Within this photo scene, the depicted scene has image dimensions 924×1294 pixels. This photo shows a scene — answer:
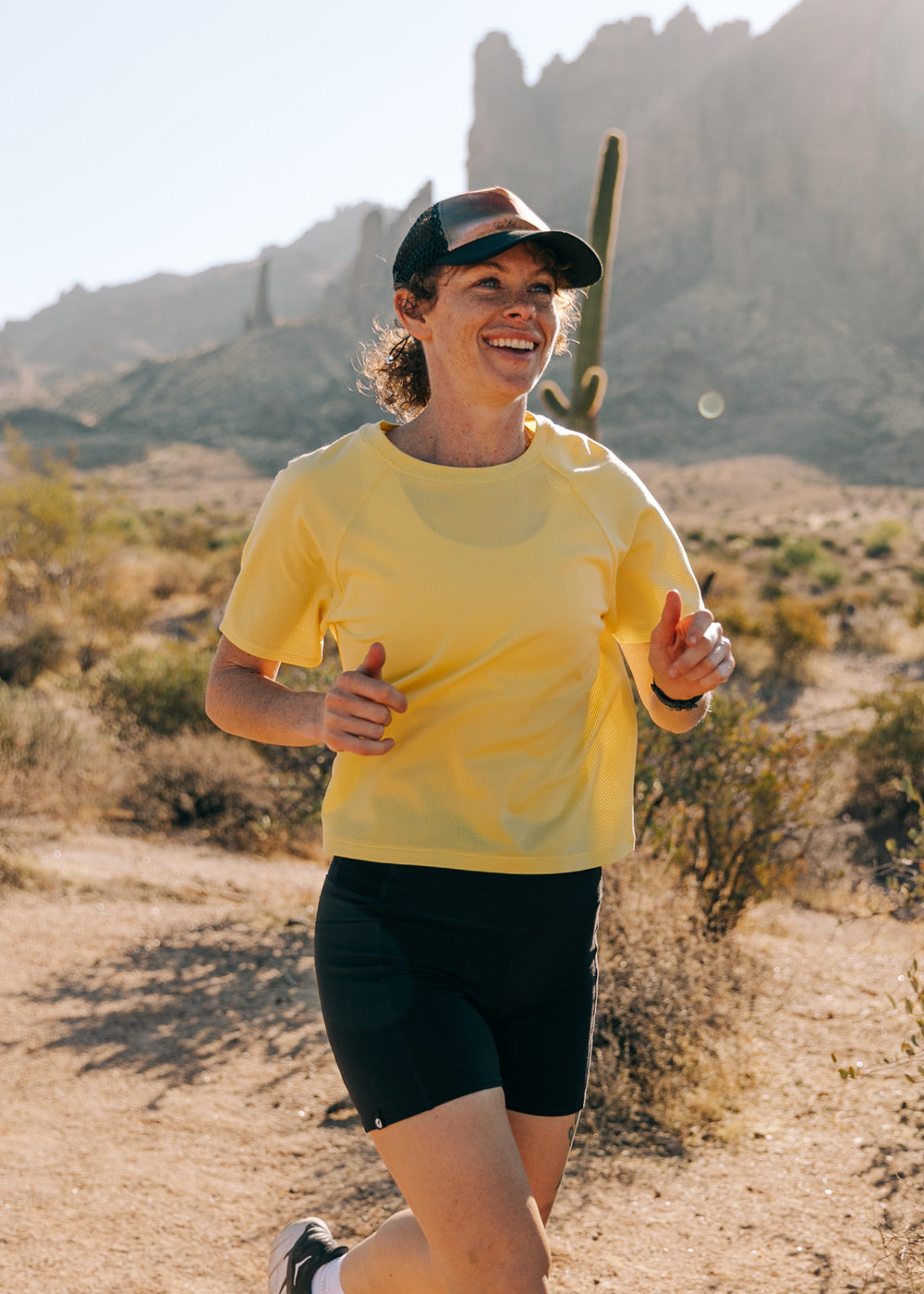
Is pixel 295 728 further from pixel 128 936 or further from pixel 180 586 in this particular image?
pixel 180 586

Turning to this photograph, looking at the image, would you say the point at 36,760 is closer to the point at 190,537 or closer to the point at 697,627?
the point at 697,627

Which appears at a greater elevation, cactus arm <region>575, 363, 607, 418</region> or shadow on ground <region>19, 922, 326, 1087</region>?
cactus arm <region>575, 363, 607, 418</region>

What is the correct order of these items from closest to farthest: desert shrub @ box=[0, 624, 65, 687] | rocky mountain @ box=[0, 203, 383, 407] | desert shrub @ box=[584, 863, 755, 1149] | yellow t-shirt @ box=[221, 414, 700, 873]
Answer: yellow t-shirt @ box=[221, 414, 700, 873] → desert shrub @ box=[584, 863, 755, 1149] → desert shrub @ box=[0, 624, 65, 687] → rocky mountain @ box=[0, 203, 383, 407]

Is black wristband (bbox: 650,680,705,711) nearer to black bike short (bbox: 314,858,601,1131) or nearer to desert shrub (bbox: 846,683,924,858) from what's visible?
black bike short (bbox: 314,858,601,1131)

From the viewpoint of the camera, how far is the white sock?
204 centimetres

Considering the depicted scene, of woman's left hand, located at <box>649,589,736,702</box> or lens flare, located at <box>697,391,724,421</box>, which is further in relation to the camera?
lens flare, located at <box>697,391,724,421</box>

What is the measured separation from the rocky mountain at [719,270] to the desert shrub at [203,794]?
1686 inches

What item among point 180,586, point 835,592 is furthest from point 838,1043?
point 835,592

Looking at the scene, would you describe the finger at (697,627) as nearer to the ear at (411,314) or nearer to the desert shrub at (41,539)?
the ear at (411,314)

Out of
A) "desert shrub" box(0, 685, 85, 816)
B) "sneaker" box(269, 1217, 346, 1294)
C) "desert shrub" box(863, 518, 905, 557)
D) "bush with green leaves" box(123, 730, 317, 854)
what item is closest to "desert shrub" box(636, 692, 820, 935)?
"bush with green leaves" box(123, 730, 317, 854)

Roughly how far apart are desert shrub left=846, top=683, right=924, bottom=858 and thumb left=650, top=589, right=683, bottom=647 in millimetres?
7335

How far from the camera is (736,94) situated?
91.9m

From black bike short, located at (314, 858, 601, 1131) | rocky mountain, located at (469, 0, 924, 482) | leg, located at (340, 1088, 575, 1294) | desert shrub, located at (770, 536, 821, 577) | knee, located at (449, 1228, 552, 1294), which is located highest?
rocky mountain, located at (469, 0, 924, 482)

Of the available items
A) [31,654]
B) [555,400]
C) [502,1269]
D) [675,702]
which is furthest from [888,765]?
[31,654]
